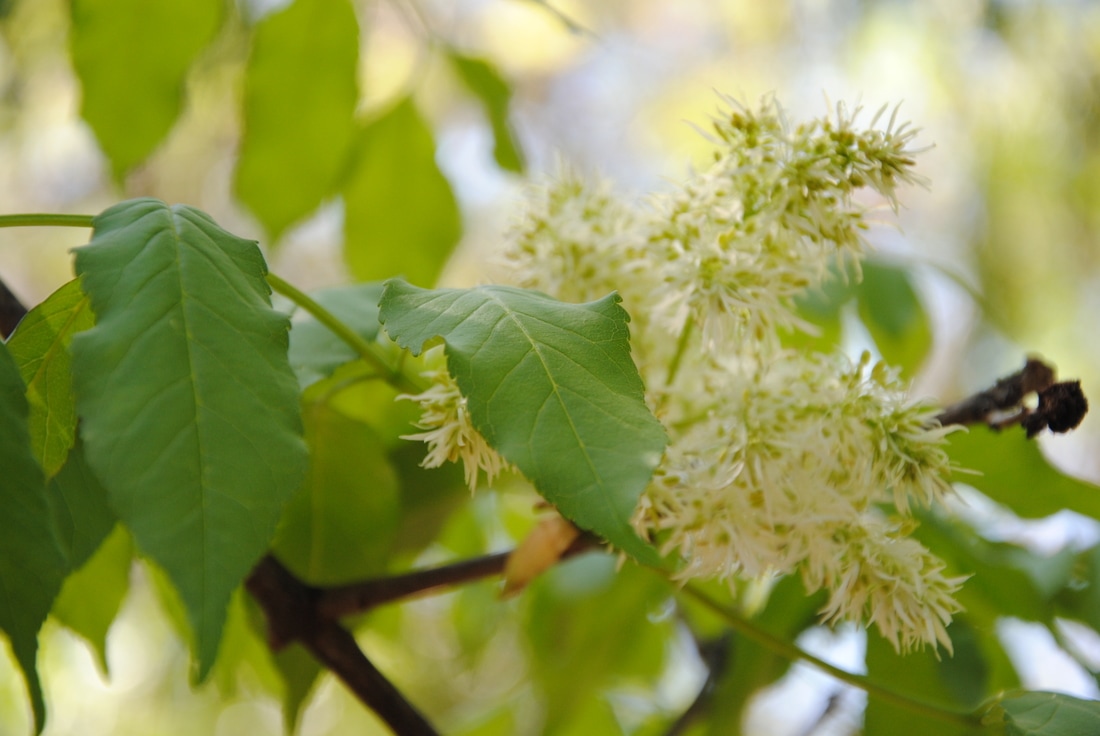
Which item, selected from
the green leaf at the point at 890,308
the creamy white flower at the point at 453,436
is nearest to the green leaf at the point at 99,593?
the creamy white flower at the point at 453,436

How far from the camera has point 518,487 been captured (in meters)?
0.63

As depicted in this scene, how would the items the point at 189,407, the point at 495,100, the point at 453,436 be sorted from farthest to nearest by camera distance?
the point at 495,100, the point at 453,436, the point at 189,407

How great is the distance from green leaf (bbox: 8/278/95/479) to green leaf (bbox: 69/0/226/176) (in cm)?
31

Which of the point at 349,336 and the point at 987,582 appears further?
the point at 987,582

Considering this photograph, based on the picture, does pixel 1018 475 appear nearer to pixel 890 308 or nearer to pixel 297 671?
pixel 890 308

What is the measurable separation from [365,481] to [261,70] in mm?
298

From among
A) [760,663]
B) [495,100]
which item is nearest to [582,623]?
[760,663]

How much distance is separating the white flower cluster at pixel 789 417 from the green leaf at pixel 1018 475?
0.10 metres

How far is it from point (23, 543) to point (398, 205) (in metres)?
0.44

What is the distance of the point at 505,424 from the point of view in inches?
10.7

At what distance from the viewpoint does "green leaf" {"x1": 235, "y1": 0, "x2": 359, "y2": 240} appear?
0.62 m

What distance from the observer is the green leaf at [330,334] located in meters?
0.42

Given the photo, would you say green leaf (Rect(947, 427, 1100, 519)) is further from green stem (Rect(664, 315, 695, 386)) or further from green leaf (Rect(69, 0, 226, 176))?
green leaf (Rect(69, 0, 226, 176))

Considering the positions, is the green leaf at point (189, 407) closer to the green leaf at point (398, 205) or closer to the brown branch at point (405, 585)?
the brown branch at point (405, 585)
